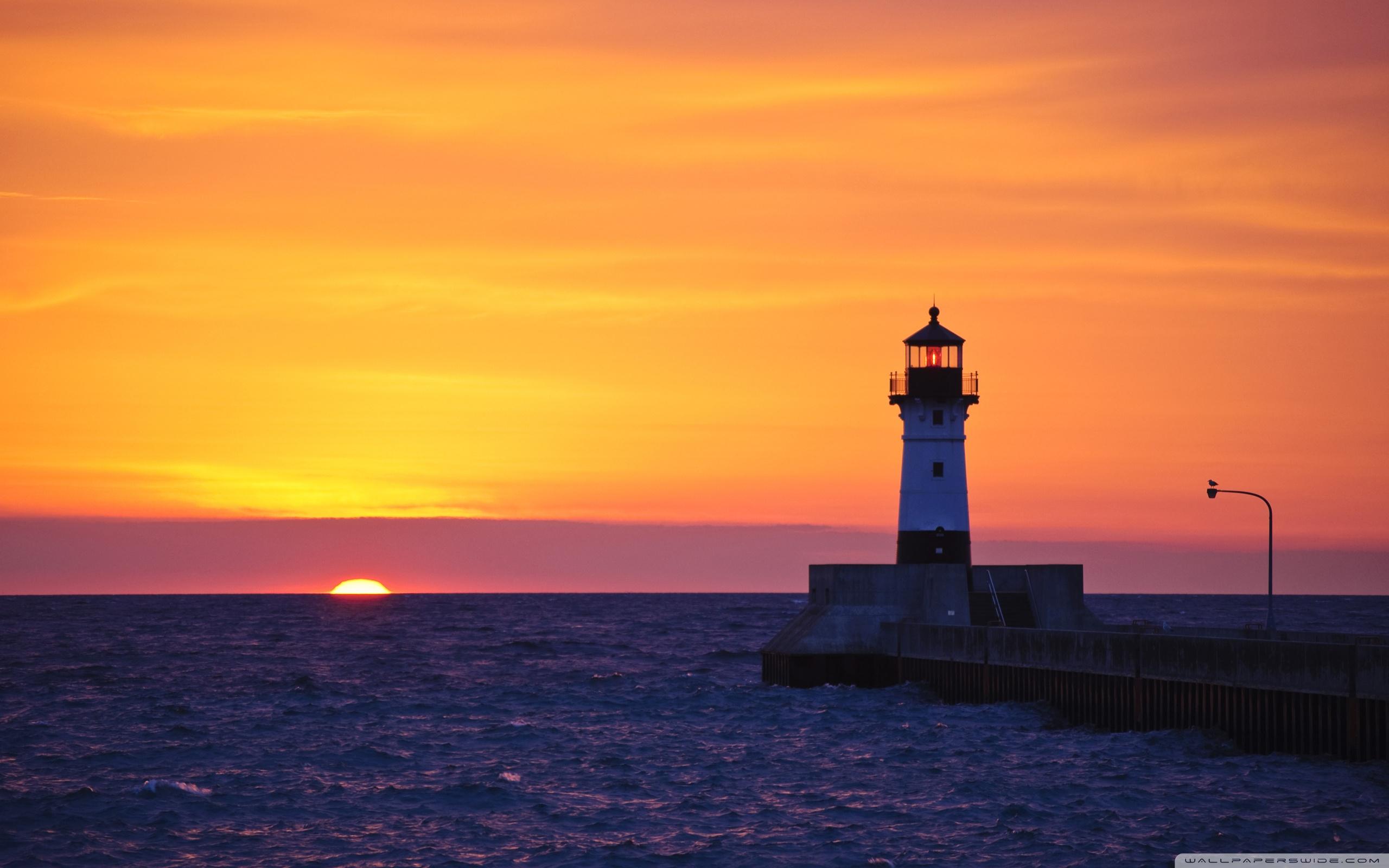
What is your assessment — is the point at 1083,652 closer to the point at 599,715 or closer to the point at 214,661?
the point at 599,715

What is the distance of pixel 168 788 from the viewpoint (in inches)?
1156

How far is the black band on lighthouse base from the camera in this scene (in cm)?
4672

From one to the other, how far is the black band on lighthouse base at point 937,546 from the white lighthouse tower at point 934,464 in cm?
2

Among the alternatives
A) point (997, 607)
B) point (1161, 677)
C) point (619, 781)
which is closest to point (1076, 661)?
point (1161, 677)

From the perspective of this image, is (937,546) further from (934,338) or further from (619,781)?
(619,781)

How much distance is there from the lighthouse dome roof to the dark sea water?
38.4ft

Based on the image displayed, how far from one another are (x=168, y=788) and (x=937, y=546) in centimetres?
2529

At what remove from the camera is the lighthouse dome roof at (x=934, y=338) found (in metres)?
48.2

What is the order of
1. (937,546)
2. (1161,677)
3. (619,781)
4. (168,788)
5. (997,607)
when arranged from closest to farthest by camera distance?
(168,788), (619,781), (1161,677), (997,607), (937,546)

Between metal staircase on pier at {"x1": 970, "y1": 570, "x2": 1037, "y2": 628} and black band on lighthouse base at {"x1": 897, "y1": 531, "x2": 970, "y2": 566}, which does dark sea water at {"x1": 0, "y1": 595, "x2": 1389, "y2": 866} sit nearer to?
metal staircase on pier at {"x1": 970, "y1": 570, "x2": 1037, "y2": 628}

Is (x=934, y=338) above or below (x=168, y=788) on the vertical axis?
above

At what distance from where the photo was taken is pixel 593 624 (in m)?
125

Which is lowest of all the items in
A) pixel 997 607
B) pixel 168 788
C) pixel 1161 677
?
pixel 168 788

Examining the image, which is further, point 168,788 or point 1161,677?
point 1161,677
